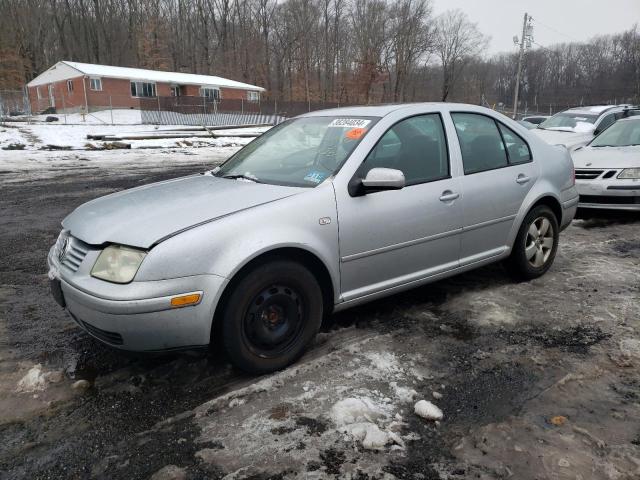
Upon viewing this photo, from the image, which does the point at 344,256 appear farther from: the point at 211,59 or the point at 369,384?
the point at 211,59

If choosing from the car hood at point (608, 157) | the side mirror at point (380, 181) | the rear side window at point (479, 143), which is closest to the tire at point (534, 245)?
the rear side window at point (479, 143)

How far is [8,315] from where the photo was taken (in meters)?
3.90

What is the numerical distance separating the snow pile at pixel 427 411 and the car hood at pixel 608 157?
602cm

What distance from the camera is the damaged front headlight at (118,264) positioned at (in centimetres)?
257

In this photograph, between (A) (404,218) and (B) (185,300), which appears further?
(A) (404,218)

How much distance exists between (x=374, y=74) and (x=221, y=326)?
5854 centimetres

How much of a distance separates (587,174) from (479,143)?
13.3 ft

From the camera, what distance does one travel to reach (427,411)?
257 centimetres

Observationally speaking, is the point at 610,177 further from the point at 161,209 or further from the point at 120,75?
the point at 120,75

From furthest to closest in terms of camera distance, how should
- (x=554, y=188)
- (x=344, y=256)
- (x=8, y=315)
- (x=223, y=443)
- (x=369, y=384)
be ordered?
1. (x=554, y=188)
2. (x=8, y=315)
3. (x=344, y=256)
4. (x=369, y=384)
5. (x=223, y=443)

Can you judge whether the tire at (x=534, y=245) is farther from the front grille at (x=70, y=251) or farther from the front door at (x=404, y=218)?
the front grille at (x=70, y=251)

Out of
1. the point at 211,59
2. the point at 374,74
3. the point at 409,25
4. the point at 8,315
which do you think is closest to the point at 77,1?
the point at 211,59

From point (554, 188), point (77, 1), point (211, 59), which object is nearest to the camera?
point (554, 188)

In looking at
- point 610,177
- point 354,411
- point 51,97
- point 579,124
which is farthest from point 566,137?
point 51,97
